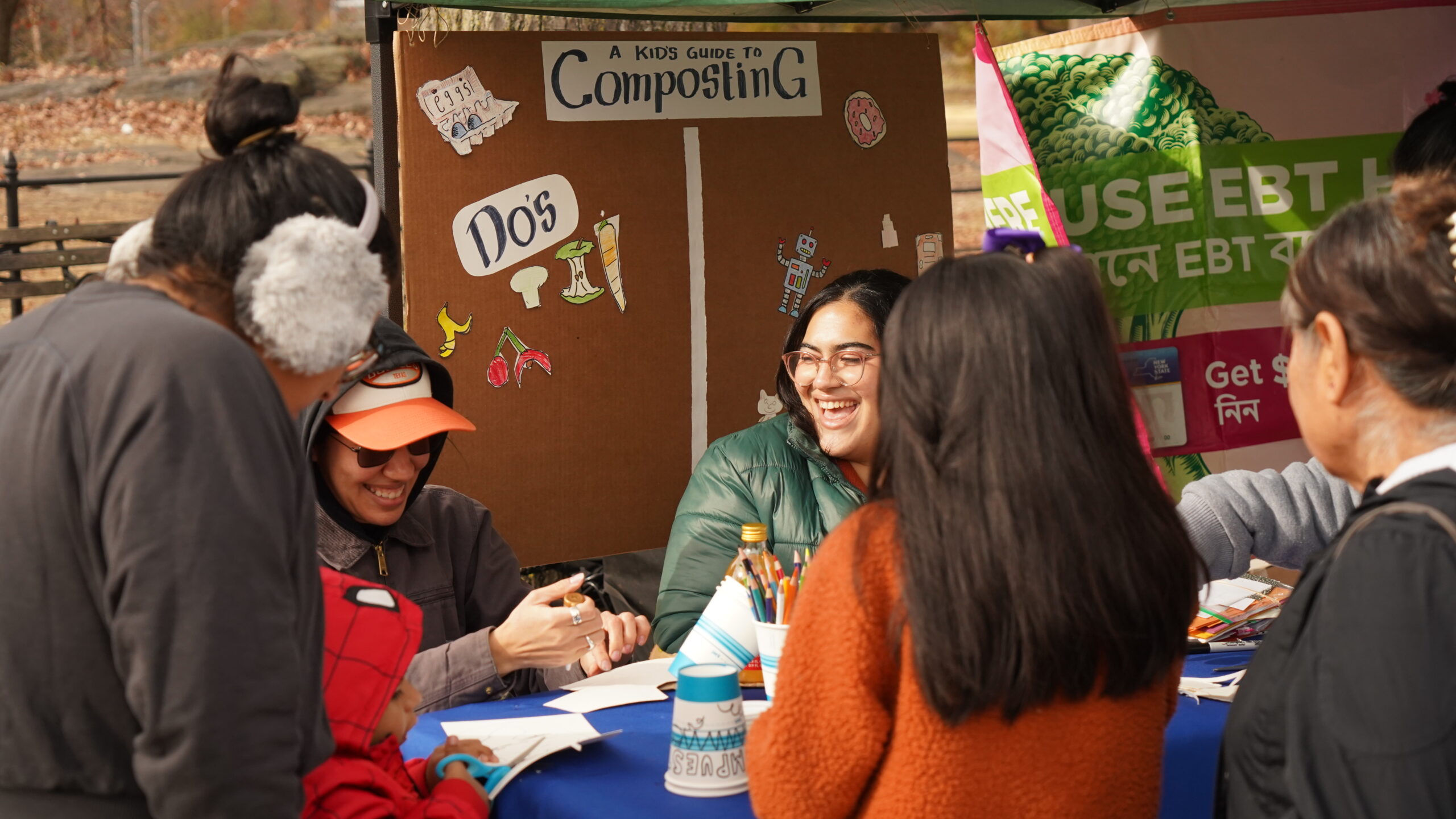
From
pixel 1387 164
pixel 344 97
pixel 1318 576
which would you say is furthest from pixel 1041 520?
Result: pixel 344 97

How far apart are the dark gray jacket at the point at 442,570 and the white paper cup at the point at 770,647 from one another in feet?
2.17

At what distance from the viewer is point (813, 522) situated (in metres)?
2.81

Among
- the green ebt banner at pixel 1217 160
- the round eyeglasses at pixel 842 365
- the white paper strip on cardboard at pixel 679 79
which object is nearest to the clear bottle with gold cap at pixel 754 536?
the round eyeglasses at pixel 842 365

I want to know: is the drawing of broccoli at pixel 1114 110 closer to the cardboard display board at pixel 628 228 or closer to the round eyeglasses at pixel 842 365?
the cardboard display board at pixel 628 228

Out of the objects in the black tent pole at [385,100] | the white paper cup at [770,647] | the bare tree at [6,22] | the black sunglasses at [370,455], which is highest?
the bare tree at [6,22]

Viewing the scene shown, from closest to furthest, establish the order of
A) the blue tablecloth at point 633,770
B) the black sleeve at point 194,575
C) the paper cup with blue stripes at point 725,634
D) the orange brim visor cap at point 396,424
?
1. the black sleeve at point 194,575
2. the blue tablecloth at point 633,770
3. the paper cup with blue stripes at point 725,634
4. the orange brim visor cap at point 396,424

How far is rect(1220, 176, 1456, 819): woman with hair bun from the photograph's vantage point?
3.97 ft

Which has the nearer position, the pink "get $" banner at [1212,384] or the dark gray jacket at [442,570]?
the dark gray jacket at [442,570]

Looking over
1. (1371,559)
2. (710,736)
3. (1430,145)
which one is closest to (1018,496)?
(1371,559)

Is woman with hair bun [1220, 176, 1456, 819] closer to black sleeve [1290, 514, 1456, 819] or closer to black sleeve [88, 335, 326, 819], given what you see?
black sleeve [1290, 514, 1456, 819]

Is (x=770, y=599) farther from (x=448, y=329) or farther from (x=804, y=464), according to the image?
(x=448, y=329)

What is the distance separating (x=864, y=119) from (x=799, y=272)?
552mm

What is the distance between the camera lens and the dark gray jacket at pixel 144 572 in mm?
1176

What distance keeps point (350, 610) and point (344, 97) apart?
15.9 m
